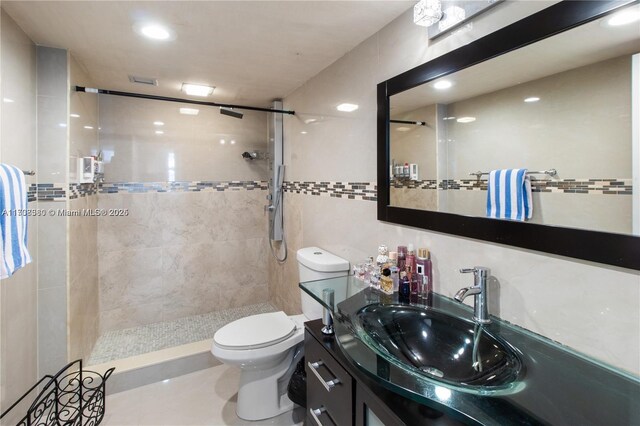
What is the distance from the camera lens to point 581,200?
93 cm

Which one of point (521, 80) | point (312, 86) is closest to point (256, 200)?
point (312, 86)

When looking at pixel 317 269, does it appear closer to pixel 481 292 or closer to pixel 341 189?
pixel 341 189

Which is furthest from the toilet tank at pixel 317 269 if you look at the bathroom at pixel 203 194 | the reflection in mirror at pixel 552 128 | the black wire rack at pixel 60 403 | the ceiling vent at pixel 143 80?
the ceiling vent at pixel 143 80

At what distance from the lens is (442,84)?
1360 millimetres

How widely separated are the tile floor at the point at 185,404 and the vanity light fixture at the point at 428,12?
7.38 ft

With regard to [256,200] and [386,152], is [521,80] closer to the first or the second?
[386,152]

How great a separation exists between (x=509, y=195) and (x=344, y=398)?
0.94 meters

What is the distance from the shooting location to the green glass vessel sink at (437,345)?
97 centimetres

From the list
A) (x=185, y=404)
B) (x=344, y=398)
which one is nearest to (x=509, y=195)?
(x=344, y=398)

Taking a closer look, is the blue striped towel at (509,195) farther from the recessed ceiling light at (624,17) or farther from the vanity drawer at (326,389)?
the vanity drawer at (326,389)

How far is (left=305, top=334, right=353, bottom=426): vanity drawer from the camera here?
115cm

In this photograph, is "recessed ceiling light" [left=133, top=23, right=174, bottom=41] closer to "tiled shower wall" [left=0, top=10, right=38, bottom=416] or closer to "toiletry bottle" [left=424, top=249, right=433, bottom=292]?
"tiled shower wall" [left=0, top=10, right=38, bottom=416]

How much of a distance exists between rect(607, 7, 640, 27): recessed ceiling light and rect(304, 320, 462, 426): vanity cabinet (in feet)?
3.75

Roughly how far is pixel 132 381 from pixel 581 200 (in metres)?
2.76
